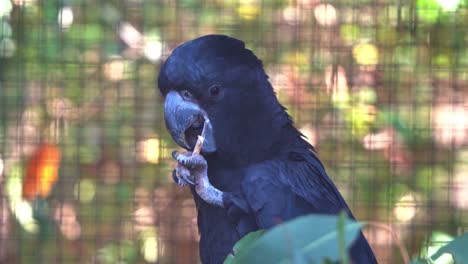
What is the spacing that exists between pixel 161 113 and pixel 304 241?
2124 millimetres

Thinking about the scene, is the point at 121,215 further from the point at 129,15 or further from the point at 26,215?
the point at 129,15

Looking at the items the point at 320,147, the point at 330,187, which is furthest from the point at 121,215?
the point at 330,187

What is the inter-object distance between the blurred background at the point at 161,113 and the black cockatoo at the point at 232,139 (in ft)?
2.99

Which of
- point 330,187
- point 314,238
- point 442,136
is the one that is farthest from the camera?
point 442,136

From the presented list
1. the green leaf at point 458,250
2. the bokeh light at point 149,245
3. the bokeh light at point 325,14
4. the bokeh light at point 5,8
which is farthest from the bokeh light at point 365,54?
the green leaf at point 458,250

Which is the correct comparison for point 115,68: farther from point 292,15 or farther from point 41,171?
point 292,15

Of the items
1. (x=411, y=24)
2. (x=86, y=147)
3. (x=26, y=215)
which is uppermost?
(x=411, y=24)

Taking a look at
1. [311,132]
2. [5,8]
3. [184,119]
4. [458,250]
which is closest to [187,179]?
[184,119]

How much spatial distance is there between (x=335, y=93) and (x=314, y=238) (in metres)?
2.09

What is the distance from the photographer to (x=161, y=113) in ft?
8.73

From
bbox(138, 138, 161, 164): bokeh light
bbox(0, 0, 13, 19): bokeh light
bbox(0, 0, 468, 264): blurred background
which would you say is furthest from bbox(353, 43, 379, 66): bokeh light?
bbox(0, 0, 13, 19): bokeh light

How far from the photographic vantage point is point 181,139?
169cm

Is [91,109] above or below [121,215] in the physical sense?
above

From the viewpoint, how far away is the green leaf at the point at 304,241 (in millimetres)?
545
